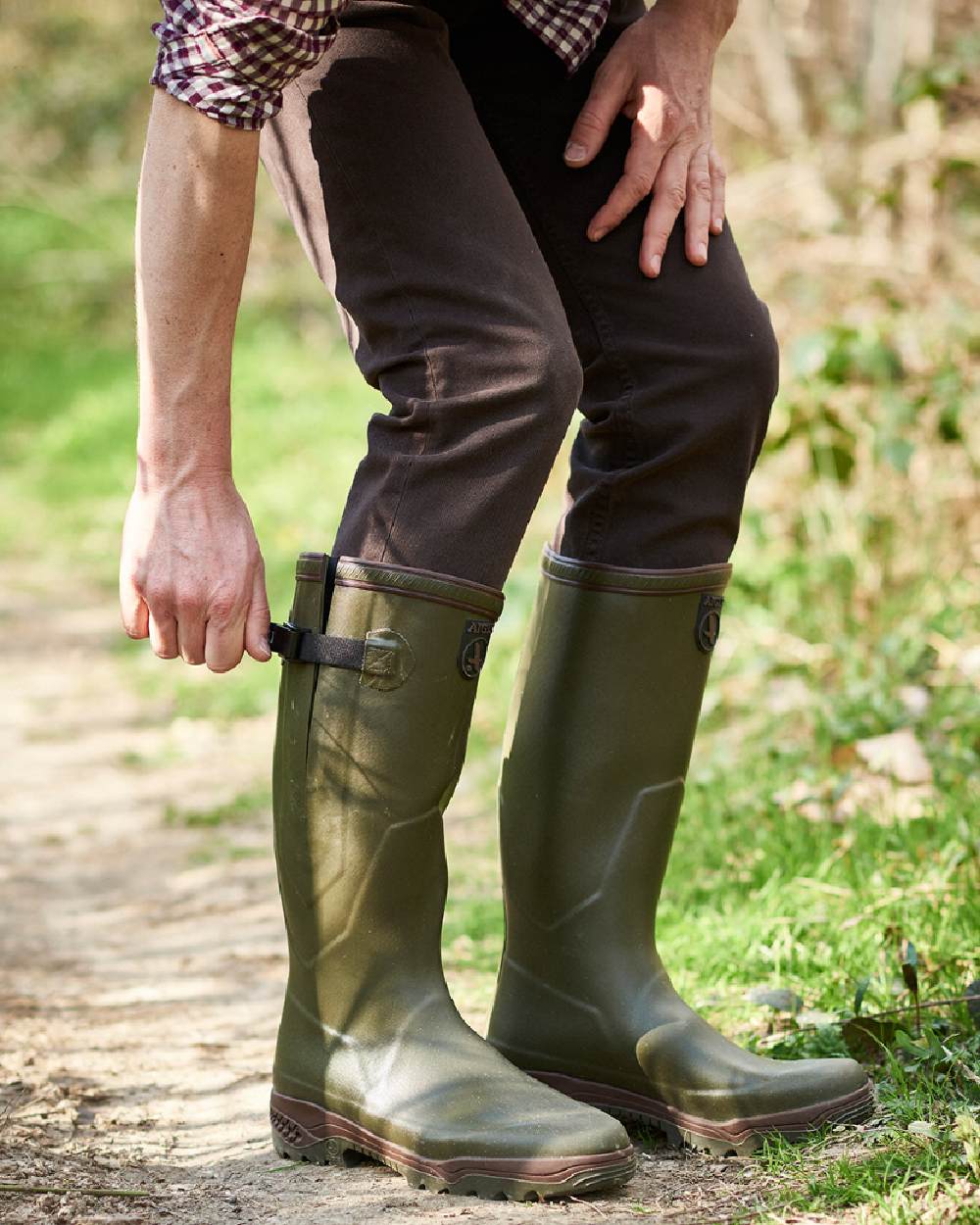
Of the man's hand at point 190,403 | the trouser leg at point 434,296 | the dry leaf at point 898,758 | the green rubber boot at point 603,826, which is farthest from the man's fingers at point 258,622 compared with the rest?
the dry leaf at point 898,758

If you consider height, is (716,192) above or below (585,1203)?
above

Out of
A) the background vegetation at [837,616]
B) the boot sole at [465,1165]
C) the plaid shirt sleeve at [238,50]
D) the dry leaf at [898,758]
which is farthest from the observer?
the dry leaf at [898,758]

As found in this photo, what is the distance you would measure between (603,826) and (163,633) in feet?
1.57

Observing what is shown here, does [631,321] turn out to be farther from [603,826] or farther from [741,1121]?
[741,1121]

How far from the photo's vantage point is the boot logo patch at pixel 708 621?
60.1 inches

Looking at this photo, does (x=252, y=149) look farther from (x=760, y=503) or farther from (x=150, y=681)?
(x=150, y=681)

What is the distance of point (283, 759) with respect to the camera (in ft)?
4.68

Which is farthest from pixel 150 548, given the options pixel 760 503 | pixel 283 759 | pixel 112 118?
pixel 112 118

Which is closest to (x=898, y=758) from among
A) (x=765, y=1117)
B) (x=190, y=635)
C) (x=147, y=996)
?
(x=765, y=1117)

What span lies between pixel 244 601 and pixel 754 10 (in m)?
3.14

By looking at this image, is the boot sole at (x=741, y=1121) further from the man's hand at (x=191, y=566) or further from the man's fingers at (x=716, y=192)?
the man's fingers at (x=716, y=192)

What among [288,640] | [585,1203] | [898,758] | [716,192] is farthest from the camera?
[898,758]

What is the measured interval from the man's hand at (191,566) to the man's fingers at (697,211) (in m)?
0.50

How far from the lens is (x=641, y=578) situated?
1.49 m
